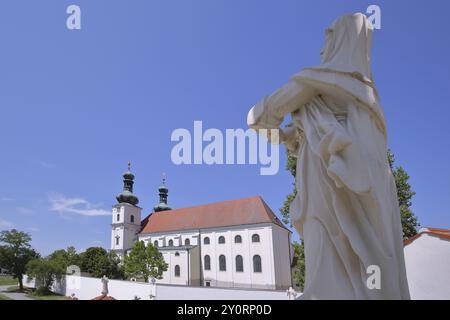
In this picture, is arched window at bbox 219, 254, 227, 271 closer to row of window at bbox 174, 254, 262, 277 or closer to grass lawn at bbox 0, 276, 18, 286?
row of window at bbox 174, 254, 262, 277

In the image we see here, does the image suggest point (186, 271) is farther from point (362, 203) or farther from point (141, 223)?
point (362, 203)

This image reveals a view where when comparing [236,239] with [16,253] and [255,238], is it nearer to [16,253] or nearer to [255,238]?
[255,238]

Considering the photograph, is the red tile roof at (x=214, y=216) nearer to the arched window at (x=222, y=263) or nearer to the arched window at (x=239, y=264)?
the arched window at (x=222, y=263)

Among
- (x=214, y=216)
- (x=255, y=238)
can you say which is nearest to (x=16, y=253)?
(x=214, y=216)

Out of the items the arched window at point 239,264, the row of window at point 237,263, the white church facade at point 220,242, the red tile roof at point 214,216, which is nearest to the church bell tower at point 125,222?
the white church facade at point 220,242

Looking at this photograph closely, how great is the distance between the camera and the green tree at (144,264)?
36.0m

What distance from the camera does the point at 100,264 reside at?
4131 centimetres

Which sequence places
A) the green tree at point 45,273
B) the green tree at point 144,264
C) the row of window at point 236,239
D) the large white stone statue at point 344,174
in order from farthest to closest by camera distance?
the green tree at point 45,273
the row of window at point 236,239
the green tree at point 144,264
the large white stone statue at point 344,174

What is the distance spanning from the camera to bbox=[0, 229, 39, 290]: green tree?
46094 millimetres

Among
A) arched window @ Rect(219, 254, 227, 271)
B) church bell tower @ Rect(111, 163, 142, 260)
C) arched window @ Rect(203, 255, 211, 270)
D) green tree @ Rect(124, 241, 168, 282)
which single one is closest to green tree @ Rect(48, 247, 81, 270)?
church bell tower @ Rect(111, 163, 142, 260)

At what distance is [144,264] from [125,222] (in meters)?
17.8

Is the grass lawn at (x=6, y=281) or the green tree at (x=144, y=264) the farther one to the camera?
the grass lawn at (x=6, y=281)

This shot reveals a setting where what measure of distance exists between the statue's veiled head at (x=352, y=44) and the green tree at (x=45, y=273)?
47.7 m

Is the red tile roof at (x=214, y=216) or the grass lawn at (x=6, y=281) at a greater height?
the red tile roof at (x=214, y=216)
